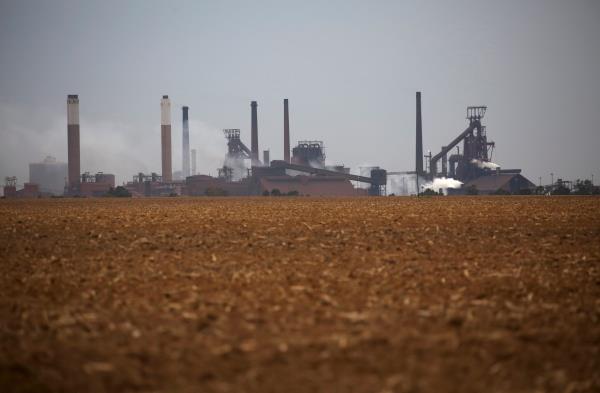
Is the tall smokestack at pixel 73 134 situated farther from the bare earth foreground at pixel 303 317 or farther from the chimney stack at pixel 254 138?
the bare earth foreground at pixel 303 317

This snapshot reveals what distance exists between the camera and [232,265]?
36.9 feet

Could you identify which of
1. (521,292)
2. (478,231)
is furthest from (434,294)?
(478,231)

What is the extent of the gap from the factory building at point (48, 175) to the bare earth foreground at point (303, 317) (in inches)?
4677

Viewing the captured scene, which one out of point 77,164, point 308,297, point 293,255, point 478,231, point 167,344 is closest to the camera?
point 167,344

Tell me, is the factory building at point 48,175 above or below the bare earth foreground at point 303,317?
above

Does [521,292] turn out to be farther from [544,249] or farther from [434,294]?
[544,249]

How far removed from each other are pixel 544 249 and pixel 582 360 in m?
7.56

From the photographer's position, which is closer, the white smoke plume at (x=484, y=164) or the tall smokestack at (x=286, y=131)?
the white smoke plume at (x=484, y=164)

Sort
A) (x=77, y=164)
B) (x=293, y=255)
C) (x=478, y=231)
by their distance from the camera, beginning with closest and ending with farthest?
(x=293, y=255)
(x=478, y=231)
(x=77, y=164)

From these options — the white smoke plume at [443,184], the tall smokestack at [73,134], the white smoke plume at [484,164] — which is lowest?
the white smoke plume at [443,184]

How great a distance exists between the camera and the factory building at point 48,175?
4975 inches

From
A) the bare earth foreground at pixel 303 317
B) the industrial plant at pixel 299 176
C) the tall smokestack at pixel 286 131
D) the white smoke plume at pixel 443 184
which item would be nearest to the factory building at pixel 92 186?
the industrial plant at pixel 299 176

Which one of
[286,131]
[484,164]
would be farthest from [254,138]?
[484,164]

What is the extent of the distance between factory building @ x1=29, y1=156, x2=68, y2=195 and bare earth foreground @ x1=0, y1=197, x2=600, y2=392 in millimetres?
118791
